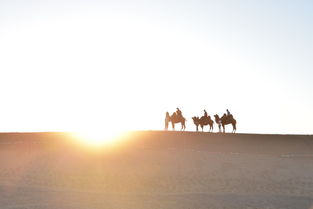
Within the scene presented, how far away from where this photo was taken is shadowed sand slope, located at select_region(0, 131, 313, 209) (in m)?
23.0

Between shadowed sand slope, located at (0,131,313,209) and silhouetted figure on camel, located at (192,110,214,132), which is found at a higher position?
silhouetted figure on camel, located at (192,110,214,132)

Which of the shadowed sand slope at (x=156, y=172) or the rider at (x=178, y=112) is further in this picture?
the rider at (x=178, y=112)

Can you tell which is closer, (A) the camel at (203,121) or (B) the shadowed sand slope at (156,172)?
(B) the shadowed sand slope at (156,172)

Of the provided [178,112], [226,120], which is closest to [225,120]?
[226,120]

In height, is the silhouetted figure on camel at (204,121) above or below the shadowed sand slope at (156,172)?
above

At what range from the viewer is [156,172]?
92.3 ft

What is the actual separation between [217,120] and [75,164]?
1371 cm

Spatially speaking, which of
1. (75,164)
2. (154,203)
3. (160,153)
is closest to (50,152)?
(75,164)

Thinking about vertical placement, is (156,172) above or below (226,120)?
below

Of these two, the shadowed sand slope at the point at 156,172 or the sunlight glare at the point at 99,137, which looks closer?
the shadowed sand slope at the point at 156,172

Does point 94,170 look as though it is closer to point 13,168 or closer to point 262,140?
point 13,168

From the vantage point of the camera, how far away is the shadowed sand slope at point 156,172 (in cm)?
2297

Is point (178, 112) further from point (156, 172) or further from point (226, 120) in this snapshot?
point (156, 172)

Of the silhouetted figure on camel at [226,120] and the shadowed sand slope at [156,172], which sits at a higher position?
the silhouetted figure on camel at [226,120]
